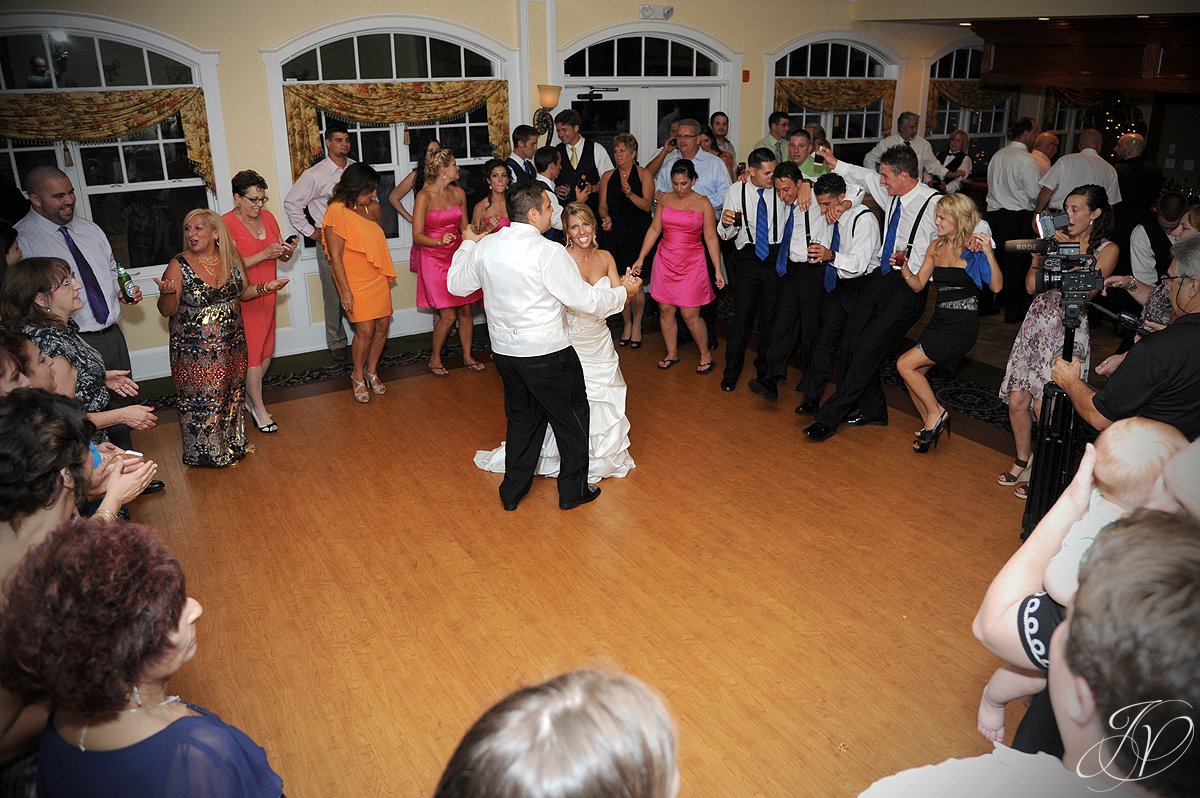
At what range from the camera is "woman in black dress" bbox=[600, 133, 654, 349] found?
708 cm

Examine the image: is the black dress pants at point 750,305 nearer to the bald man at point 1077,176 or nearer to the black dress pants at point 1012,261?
the black dress pants at point 1012,261

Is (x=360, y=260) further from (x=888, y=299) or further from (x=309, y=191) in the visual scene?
(x=888, y=299)

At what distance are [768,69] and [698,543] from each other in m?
6.60

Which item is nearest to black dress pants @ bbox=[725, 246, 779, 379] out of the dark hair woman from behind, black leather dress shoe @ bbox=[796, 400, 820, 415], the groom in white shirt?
black leather dress shoe @ bbox=[796, 400, 820, 415]

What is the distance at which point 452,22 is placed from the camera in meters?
7.17

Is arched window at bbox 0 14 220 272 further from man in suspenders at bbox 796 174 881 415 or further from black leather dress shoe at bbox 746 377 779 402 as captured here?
man in suspenders at bbox 796 174 881 415

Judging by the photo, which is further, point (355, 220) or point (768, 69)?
point (768, 69)

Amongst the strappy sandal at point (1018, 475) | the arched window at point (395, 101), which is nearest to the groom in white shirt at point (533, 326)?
the strappy sandal at point (1018, 475)

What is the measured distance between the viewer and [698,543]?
166 inches

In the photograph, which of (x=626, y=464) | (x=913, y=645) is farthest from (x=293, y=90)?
(x=913, y=645)

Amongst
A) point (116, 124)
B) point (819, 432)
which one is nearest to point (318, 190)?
point (116, 124)

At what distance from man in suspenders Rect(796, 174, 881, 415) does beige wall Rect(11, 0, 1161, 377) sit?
3.40m

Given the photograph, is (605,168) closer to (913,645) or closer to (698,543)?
(698,543)

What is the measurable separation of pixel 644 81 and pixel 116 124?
460 cm
